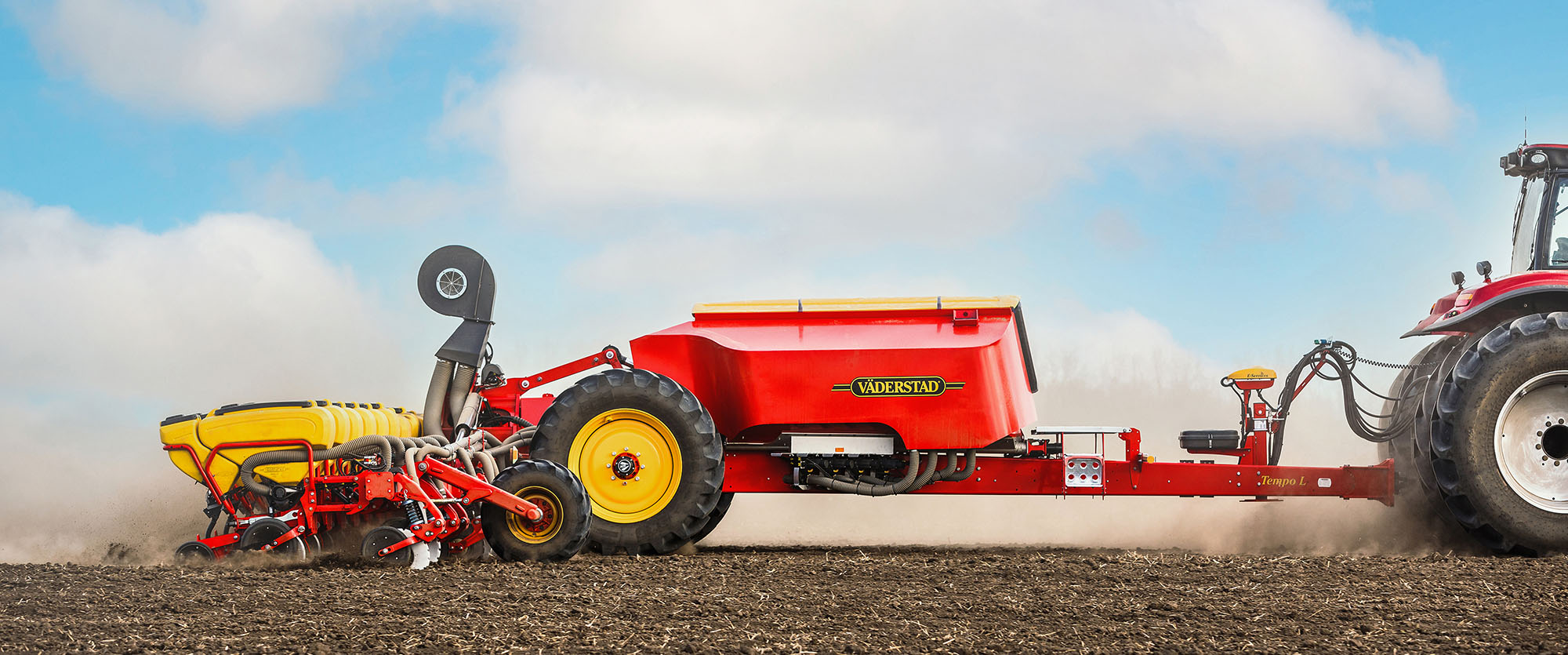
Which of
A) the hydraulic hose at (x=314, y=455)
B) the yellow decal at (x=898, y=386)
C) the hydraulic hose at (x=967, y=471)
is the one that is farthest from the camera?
the hydraulic hose at (x=967, y=471)

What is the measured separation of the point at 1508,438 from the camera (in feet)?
23.9

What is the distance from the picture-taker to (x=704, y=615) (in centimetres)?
494

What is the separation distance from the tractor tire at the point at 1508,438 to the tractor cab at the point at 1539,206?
0.82 metres

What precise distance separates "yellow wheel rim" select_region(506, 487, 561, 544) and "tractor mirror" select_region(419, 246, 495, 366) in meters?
1.89

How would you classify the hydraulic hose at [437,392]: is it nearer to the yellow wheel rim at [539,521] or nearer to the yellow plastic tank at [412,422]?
the yellow plastic tank at [412,422]

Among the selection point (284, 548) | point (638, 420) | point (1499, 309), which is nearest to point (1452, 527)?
point (1499, 309)

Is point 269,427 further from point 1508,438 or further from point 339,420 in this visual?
point 1508,438

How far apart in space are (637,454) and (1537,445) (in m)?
5.60

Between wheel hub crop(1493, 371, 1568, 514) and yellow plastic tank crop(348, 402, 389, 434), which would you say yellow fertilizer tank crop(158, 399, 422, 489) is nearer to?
yellow plastic tank crop(348, 402, 389, 434)

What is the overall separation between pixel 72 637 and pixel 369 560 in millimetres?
1856

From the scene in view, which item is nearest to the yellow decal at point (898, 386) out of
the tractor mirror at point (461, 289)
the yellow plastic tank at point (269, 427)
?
the tractor mirror at point (461, 289)

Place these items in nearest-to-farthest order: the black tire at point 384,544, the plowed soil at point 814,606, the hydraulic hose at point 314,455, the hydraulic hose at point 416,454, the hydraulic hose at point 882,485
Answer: the plowed soil at point 814,606 → the black tire at point 384,544 → the hydraulic hose at point 416,454 → the hydraulic hose at point 314,455 → the hydraulic hose at point 882,485

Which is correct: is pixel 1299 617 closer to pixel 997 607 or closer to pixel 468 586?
pixel 997 607

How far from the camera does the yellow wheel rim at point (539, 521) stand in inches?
260
